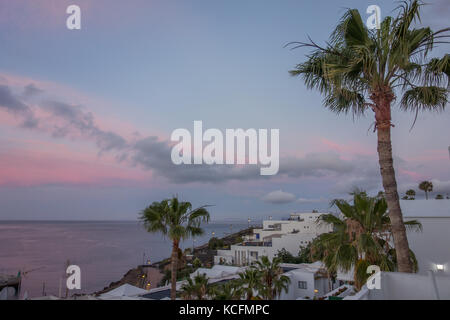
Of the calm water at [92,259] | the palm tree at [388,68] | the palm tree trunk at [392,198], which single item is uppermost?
the palm tree at [388,68]

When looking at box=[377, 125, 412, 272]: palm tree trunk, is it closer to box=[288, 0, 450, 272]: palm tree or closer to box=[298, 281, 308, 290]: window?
box=[288, 0, 450, 272]: palm tree

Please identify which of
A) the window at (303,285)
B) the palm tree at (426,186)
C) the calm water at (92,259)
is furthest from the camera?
the palm tree at (426,186)

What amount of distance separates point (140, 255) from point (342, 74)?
96.9 meters

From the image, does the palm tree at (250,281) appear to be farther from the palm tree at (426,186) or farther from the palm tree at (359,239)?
the palm tree at (426,186)

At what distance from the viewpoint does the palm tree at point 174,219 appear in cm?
1140

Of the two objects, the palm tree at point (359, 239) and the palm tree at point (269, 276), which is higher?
the palm tree at point (359, 239)

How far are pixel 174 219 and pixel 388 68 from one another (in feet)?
31.0

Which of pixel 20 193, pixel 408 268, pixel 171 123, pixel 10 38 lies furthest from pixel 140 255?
pixel 408 268

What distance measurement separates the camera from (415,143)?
1482cm

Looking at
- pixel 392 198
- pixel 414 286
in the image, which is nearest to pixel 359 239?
pixel 392 198

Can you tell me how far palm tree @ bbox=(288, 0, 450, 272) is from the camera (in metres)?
5.34

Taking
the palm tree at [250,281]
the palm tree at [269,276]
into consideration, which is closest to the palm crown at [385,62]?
the palm tree at [250,281]

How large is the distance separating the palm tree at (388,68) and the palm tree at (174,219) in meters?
7.87
